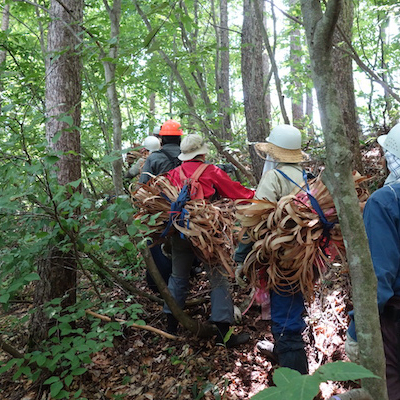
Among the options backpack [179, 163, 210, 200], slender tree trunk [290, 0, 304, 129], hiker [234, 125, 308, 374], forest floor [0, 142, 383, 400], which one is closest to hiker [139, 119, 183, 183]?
backpack [179, 163, 210, 200]

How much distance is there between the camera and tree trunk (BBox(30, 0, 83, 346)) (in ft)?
11.8

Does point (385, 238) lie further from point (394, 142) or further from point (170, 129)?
point (170, 129)

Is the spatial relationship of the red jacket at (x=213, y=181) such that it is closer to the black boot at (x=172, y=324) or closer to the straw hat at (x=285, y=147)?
the straw hat at (x=285, y=147)

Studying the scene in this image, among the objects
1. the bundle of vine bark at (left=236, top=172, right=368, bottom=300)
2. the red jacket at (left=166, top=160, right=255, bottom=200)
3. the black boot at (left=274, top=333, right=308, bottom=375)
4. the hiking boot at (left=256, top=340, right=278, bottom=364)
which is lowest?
the hiking boot at (left=256, top=340, right=278, bottom=364)

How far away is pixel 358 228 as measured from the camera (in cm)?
139

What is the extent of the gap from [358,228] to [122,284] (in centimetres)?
318

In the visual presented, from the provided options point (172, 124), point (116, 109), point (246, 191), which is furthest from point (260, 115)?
point (116, 109)

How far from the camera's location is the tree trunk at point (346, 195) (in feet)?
4.50

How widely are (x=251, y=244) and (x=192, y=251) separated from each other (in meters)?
1.09

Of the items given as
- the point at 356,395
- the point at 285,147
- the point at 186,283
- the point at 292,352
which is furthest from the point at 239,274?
the point at 356,395

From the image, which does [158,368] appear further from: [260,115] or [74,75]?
[260,115]

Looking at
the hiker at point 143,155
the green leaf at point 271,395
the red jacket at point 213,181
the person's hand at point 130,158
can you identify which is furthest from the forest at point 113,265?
the person's hand at point 130,158

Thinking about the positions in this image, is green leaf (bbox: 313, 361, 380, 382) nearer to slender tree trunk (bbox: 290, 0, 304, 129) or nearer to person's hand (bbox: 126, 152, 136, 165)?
slender tree trunk (bbox: 290, 0, 304, 129)

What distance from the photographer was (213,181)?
13.1ft
